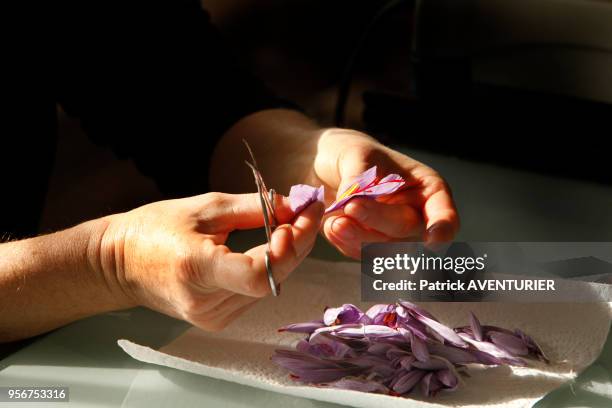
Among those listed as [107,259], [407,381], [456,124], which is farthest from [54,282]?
[456,124]

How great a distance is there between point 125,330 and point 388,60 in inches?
44.6

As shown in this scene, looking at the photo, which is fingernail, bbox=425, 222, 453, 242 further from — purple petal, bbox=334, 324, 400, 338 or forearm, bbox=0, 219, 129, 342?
forearm, bbox=0, 219, 129, 342

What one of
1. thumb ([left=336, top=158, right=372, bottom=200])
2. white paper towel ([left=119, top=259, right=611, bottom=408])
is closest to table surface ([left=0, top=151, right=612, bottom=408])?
white paper towel ([left=119, top=259, right=611, bottom=408])

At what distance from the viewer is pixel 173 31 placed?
80 cm

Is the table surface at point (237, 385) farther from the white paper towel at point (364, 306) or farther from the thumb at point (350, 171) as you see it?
the thumb at point (350, 171)

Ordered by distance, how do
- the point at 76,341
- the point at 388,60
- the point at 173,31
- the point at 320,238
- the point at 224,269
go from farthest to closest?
the point at 388,60 → the point at 173,31 → the point at 320,238 → the point at 76,341 → the point at 224,269

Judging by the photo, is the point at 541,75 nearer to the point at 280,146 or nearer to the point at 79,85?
the point at 280,146

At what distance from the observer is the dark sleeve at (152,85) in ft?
2.58

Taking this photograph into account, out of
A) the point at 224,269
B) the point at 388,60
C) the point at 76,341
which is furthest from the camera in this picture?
the point at 388,60

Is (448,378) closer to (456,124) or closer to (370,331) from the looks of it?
(370,331)

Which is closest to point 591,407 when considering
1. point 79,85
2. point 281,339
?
point 281,339

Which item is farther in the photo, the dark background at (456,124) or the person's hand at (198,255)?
the dark background at (456,124)

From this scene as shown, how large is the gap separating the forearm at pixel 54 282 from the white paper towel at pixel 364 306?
0.24 feet

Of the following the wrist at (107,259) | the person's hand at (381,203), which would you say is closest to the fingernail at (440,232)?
the person's hand at (381,203)
